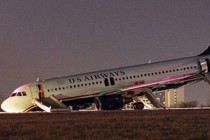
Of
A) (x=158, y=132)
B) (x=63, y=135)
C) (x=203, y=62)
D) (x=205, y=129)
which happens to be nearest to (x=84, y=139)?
(x=63, y=135)

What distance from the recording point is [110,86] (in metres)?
57.2

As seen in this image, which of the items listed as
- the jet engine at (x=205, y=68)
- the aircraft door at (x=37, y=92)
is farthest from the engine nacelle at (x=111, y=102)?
the jet engine at (x=205, y=68)

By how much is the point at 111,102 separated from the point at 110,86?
8.82 feet

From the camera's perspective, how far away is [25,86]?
57.0 m

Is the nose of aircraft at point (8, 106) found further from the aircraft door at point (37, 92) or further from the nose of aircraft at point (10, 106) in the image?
the aircraft door at point (37, 92)

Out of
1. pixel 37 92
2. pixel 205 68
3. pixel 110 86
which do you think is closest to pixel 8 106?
pixel 37 92

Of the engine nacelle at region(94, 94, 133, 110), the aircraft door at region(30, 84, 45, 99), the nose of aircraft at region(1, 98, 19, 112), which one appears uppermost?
the aircraft door at region(30, 84, 45, 99)

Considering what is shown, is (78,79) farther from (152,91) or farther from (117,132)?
(117,132)

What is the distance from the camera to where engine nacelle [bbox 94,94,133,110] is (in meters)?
54.9

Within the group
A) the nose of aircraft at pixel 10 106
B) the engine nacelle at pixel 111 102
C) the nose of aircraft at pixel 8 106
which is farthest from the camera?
the nose of aircraft at pixel 8 106

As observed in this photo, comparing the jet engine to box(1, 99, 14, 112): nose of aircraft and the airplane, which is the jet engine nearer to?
the airplane

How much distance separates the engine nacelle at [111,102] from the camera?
54869 mm

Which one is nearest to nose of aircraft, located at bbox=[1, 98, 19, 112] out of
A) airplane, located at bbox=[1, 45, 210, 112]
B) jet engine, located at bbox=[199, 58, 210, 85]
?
airplane, located at bbox=[1, 45, 210, 112]

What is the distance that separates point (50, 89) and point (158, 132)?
34.3 metres
